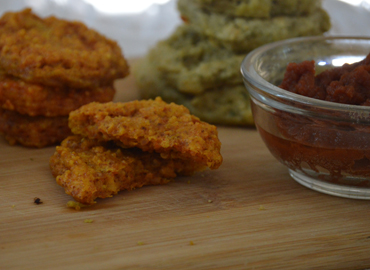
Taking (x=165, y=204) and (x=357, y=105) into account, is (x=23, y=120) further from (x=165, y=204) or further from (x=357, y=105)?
(x=357, y=105)

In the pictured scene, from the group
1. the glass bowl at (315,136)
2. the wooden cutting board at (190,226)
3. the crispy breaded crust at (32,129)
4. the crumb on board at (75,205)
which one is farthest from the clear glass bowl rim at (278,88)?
the crispy breaded crust at (32,129)

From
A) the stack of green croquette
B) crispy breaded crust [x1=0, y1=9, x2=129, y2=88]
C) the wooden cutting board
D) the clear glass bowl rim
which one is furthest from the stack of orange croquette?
the clear glass bowl rim

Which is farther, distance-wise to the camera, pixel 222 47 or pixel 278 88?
pixel 222 47

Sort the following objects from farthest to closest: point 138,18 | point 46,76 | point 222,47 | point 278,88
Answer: point 138,18 → point 222,47 → point 46,76 → point 278,88

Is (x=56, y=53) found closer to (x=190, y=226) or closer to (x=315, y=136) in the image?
(x=190, y=226)

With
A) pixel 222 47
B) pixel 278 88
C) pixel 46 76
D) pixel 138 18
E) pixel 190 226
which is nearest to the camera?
pixel 190 226

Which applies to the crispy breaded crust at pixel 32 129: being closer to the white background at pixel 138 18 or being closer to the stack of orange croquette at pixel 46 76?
the stack of orange croquette at pixel 46 76

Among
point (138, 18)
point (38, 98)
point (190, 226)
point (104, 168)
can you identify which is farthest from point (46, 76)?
point (138, 18)
